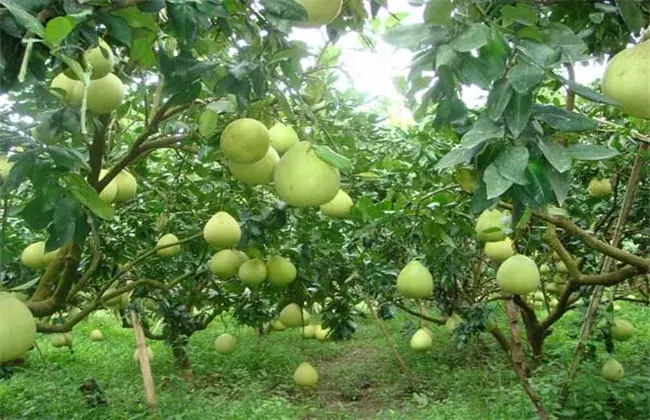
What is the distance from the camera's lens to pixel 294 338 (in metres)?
9.72

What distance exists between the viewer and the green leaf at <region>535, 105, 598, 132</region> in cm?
102

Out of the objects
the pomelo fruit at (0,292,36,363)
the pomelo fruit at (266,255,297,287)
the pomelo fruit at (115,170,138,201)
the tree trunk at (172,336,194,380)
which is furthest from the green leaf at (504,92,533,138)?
the tree trunk at (172,336,194,380)

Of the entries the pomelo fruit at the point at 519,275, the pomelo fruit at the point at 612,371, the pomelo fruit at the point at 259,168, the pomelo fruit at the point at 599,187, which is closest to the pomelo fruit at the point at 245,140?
the pomelo fruit at the point at 259,168

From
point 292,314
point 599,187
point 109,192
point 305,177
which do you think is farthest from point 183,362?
point 305,177

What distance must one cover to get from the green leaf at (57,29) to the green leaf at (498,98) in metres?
0.59

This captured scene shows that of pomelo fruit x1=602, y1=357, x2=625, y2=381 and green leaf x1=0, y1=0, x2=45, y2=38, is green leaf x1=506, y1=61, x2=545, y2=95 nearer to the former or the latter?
Result: green leaf x1=0, y1=0, x2=45, y2=38

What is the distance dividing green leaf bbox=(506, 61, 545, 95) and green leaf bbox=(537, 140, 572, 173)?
0.33ft

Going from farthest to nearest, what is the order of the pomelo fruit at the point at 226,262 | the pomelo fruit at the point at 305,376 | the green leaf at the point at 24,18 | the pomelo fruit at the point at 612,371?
the pomelo fruit at the point at 305,376 < the pomelo fruit at the point at 612,371 < the pomelo fruit at the point at 226,262 < the green leaf at the point at 24,18

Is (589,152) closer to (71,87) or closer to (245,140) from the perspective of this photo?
(245,140)

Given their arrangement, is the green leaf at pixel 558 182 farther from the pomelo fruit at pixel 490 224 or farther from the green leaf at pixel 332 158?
the pomelo fruit at pixel 490 224

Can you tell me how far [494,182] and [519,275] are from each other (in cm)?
163

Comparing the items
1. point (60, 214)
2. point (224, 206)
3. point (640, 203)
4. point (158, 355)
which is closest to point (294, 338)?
point (158, 355)

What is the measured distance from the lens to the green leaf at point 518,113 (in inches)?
38.0

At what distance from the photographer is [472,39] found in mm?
961
